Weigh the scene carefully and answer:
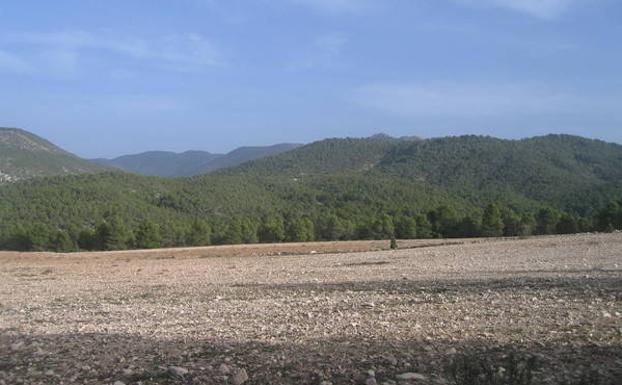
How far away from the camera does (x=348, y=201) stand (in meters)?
110

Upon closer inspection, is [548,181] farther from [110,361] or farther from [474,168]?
[110,361]

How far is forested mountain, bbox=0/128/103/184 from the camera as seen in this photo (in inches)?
6265

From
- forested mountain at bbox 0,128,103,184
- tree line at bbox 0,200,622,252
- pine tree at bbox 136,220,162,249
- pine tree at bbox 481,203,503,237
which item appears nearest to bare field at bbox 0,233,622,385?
pine tree at bbox 136,220,162,249

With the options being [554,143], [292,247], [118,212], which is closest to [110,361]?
[292,247]

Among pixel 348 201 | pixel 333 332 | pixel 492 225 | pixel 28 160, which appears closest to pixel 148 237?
pixel 492 225

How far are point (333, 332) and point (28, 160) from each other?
590ft

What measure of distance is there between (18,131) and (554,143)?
16716 cm

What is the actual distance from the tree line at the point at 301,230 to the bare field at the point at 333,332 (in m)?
44.7

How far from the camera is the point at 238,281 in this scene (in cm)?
1884

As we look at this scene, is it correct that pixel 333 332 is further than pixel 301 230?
Result: No

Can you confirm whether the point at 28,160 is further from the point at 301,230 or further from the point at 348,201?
the point at 301,230

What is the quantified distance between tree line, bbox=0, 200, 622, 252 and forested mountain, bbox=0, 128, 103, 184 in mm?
96213

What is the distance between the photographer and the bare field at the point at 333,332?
6441 mm

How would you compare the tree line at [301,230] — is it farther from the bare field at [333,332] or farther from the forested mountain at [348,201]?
the bare field at [333,332]
